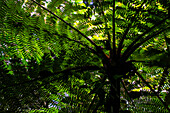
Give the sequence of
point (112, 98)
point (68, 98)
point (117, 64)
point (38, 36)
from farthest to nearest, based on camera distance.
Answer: point (68, 98) → point (38, 36) → point (117, 64) → point (112, 98)

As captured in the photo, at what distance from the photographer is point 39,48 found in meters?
1.05

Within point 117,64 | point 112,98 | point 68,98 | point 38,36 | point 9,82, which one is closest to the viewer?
point 112,98

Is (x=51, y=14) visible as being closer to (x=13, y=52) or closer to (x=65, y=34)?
(x=65, y=34)

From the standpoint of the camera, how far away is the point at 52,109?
109cm

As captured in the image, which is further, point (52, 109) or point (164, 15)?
point (52, 109)

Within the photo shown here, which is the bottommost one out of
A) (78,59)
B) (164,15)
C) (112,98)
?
(112,98)

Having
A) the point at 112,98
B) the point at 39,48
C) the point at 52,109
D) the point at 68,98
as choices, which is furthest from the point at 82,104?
the point at 39,48

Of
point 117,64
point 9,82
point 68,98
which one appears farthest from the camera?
point 9,82

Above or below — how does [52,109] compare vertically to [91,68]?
below

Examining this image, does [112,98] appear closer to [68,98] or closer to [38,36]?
[68,98]

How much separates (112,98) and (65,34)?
2.24ft

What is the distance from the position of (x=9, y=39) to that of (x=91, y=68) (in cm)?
76

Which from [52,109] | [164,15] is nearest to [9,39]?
[52,109]

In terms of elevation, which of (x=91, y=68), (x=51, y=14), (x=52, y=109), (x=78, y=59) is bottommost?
(x=52, y=109)
